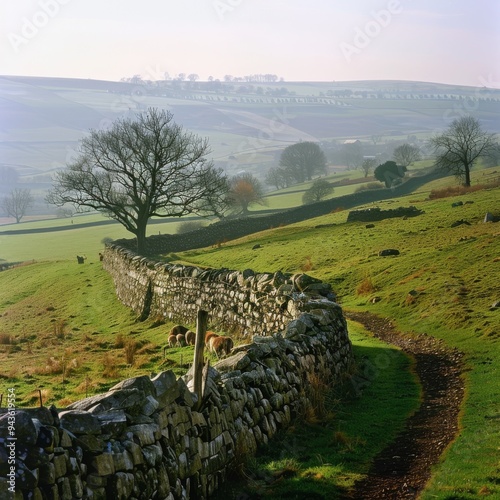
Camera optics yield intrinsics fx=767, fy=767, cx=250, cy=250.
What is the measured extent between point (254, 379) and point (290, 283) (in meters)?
10.8

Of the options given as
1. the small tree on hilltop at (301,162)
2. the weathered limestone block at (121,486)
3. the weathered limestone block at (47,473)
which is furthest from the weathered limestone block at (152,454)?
the small tree on hilltop at (301,162)

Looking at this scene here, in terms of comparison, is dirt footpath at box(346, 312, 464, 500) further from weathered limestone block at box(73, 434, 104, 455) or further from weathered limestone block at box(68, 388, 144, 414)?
weathered limestone block at box(73, 434, 104, 455)

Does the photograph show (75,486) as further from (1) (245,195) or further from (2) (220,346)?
(1) (245,195)

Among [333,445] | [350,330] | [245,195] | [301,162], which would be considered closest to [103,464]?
[333,445]

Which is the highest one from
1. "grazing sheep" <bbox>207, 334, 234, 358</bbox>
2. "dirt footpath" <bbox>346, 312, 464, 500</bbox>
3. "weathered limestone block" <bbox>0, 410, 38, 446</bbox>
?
"weathered limestone block" <bbox>0, 410, 38, 446</bbox>

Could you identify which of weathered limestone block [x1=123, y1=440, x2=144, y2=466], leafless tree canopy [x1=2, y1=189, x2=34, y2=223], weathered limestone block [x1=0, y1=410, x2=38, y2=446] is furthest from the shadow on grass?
leafless tree canopy [x1=2, y1=189, x2=34, y2=223]

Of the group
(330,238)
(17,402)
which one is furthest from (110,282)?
(17,402)

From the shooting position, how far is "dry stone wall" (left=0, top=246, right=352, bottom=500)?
6.62 meters

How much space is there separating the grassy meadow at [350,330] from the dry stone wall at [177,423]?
61 cm

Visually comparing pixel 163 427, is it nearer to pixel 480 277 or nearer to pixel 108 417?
pixel 108 417

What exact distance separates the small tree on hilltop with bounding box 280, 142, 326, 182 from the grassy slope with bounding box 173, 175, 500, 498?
114058mm

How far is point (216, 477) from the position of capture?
9.76m

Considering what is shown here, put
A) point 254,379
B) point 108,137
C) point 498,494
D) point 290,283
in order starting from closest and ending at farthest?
point 498,494 → point 254,379 → point 290,283 → point 108,137

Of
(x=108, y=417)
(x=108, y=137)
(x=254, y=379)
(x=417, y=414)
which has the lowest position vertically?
(x=417, y=414)
